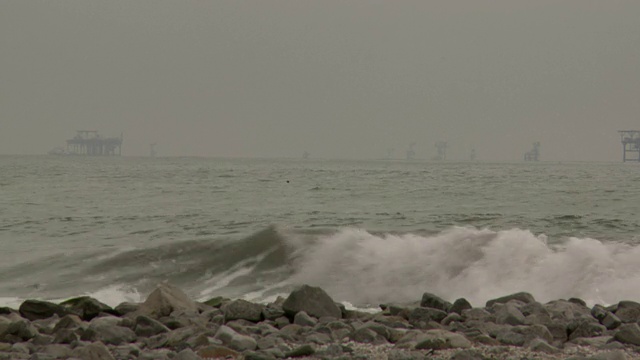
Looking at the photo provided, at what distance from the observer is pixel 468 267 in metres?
11.3

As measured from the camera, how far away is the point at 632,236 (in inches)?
558

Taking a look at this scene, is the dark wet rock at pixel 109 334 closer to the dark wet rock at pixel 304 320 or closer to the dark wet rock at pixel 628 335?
the dark wet rock at pixel 304 320

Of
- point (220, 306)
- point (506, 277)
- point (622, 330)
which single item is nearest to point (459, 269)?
point (506, 277)

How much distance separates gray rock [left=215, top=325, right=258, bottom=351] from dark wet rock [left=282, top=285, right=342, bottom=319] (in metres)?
1.01

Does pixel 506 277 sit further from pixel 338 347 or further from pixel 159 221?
pixel 159 221

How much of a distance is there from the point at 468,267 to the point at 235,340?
6.26 metres

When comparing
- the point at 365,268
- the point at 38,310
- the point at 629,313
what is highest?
the point at 629,313

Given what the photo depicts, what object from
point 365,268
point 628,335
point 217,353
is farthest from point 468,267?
point 217,353

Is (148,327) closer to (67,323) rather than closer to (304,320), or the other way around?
(67,323)

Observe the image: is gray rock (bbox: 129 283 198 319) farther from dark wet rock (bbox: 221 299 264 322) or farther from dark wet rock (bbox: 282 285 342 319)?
dark wet rock (bbox: 282 285 342 319)

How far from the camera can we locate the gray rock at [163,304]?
681cm

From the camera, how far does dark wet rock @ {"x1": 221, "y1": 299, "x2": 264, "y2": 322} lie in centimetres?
665

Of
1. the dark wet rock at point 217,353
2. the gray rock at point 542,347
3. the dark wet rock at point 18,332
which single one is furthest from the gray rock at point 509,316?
the dark wet rock at point 18,332

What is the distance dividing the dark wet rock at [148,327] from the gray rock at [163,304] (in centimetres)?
45
